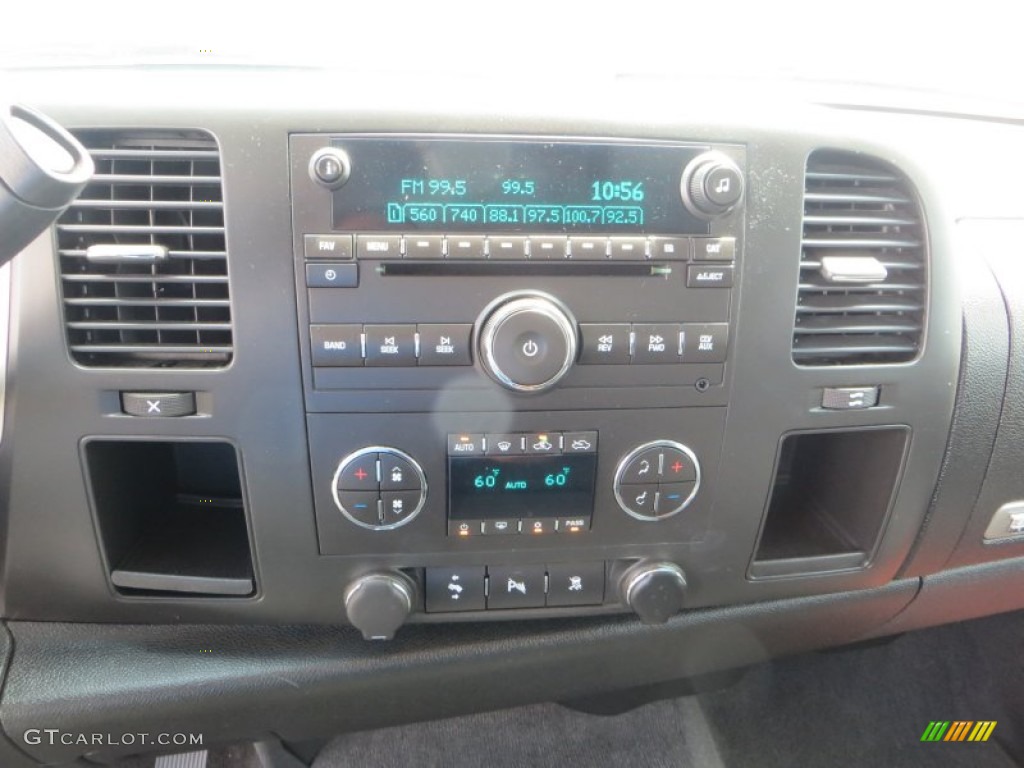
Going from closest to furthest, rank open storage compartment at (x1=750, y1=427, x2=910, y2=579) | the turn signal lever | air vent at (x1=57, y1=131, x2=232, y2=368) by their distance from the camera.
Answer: the turn signal lever < air vent at (x1=57, y1=131, x2=232, y2=368) < open storage compartment at (x1=750, y1=427, x2=910, y2=579)

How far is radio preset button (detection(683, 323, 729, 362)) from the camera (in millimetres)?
887

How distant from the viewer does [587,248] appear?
84cm

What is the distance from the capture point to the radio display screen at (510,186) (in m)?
0.81

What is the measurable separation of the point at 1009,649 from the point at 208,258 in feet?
5.98

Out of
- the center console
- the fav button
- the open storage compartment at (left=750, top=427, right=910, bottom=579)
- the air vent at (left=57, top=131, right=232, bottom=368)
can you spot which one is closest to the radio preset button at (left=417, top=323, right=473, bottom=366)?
the center console

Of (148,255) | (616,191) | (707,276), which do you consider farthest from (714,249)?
(148,255)

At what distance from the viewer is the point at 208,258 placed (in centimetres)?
82

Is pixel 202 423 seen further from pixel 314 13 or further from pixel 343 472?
pixel 314 13

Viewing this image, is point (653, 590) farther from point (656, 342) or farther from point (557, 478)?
point (656, 342)

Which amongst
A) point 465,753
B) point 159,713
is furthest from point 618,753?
point 159,713

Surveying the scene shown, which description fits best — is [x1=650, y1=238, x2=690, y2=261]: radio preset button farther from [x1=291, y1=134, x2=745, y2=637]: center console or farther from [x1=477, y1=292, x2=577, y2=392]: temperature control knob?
[x1=477, y1=292, x2=577, y2=392]: temperature control knob

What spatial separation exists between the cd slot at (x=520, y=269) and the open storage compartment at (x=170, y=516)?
30 cm

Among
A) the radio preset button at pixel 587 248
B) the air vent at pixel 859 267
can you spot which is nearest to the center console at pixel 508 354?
the radio preset button at pixel 587 248

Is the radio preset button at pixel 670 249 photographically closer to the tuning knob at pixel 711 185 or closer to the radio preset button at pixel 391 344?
the tuning knob at pixel 711 185
